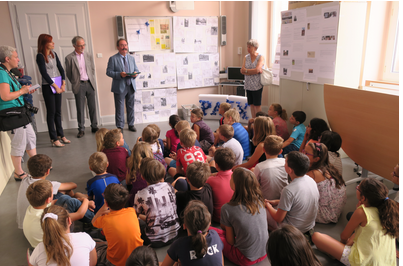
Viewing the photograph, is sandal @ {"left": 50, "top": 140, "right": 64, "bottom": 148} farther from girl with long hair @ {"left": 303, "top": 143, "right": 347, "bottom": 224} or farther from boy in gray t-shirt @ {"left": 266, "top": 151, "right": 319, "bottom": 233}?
girl with long hair @ {"left": 303, "top": 143, "right": 347, "bottom": 224}

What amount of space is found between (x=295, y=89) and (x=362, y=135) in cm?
165

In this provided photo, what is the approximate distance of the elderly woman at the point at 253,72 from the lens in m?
4.96

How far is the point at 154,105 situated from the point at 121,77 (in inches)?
51.8

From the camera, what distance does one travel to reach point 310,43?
4.09 meters

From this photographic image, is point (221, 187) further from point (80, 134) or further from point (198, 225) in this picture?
point (80, 134)

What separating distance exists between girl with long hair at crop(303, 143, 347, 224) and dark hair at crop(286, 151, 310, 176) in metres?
0.36

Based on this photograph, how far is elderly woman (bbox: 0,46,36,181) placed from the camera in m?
3.19

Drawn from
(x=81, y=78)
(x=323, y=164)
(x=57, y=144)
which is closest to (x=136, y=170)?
(x=323, y=164)

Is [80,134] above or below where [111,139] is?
below

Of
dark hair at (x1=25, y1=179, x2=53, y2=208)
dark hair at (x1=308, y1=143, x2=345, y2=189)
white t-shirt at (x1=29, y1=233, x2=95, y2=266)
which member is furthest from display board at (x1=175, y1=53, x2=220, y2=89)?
white t-shirt at (x1=29, y1=233, x2=95, y2=266)

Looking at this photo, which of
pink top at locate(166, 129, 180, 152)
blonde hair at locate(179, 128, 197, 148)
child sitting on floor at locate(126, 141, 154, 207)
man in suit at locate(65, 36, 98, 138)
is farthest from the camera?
man in suit at locate(65, 36, 98, 138)

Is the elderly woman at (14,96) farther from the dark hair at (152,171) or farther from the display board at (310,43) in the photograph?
the display board at (310,43)

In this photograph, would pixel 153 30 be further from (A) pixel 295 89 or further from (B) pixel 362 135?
(B) pixel 362 135

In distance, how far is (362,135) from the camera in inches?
122
